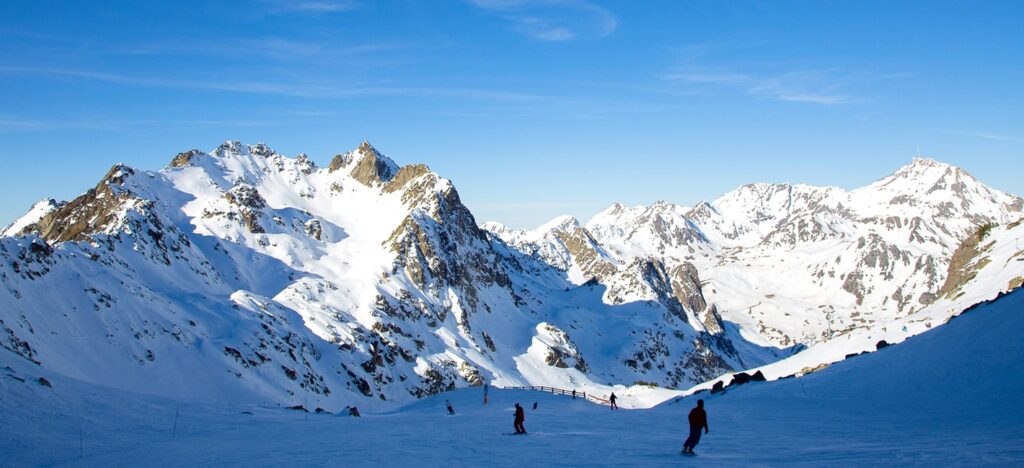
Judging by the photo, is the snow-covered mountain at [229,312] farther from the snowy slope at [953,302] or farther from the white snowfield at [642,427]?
the snowy slope at [953,302]

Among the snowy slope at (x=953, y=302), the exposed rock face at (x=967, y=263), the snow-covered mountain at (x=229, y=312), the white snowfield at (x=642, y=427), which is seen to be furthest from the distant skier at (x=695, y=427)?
the exposed rock face at (x=967, y=263)

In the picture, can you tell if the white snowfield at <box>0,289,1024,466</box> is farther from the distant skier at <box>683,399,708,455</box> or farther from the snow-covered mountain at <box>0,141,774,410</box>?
the snow-covered mountain at <box>0,141,774,410</box>

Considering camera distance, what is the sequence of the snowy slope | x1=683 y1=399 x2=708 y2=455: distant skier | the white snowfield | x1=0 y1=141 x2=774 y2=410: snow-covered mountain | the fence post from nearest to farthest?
the white snowfield, x1=683 y1=399 x2=708 y2=455: distant skier, the fence post, the snowy slope, x1=0 y1=141 x2=774 y2=410: snow-covered mountain

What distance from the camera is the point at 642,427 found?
35.1 m

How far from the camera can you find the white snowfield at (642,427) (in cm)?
2353

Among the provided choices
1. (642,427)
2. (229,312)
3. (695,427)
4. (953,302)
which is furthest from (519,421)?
(229,312)

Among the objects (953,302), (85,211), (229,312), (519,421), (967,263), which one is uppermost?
(85,211)

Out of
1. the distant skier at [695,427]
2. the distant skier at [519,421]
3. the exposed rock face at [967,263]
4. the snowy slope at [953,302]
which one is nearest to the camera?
the distant skier at [695,427]

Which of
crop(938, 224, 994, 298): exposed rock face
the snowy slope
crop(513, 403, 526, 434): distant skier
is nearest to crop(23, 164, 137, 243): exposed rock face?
the snowy slope

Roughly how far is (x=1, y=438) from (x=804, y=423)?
113 feet

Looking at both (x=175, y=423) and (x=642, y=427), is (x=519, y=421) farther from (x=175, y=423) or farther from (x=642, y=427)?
(x=175, y=423)

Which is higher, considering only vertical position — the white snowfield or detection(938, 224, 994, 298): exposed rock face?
detection(938, 224, 994, 298): exposed rock face

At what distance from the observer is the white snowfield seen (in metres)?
23.5

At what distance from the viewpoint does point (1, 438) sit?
2688 cm
